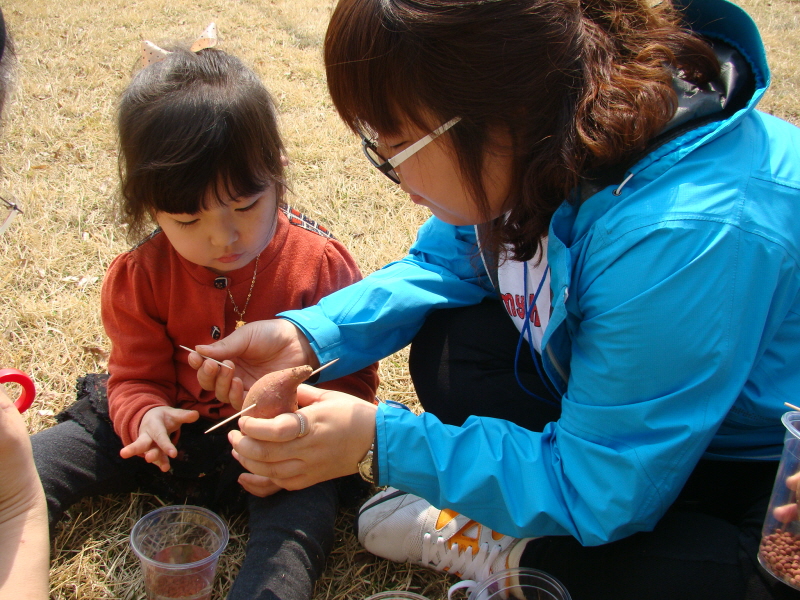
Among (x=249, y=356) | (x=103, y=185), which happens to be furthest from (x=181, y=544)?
(x=103, y=185)

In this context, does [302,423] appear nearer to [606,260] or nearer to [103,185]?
[606,260]

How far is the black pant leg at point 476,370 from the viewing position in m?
1.99

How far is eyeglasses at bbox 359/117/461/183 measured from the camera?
1494 mm

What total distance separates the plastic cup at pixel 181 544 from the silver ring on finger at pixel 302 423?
436mm

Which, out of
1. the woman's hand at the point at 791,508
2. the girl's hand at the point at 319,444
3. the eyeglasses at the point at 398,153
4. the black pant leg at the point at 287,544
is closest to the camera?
the woman's hand at the point at 791,508

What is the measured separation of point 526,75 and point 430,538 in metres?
1.19

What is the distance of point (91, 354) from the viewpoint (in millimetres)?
2729

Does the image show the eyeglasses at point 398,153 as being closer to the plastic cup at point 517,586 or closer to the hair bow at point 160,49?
the hair bow at point 160,49

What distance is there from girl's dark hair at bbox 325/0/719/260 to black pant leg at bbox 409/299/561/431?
61 centimetres

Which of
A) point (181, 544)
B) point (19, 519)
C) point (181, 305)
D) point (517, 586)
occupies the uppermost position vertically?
point (181, 305)

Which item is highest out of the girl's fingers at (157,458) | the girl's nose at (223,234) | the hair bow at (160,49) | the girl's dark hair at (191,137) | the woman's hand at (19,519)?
the hair bow at (160,49)

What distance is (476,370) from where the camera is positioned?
2080 mm

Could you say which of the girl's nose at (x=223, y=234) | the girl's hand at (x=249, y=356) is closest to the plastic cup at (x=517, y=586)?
the girl's hand at (x=249, y=356)

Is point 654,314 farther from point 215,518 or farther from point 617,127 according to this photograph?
point 215,518
